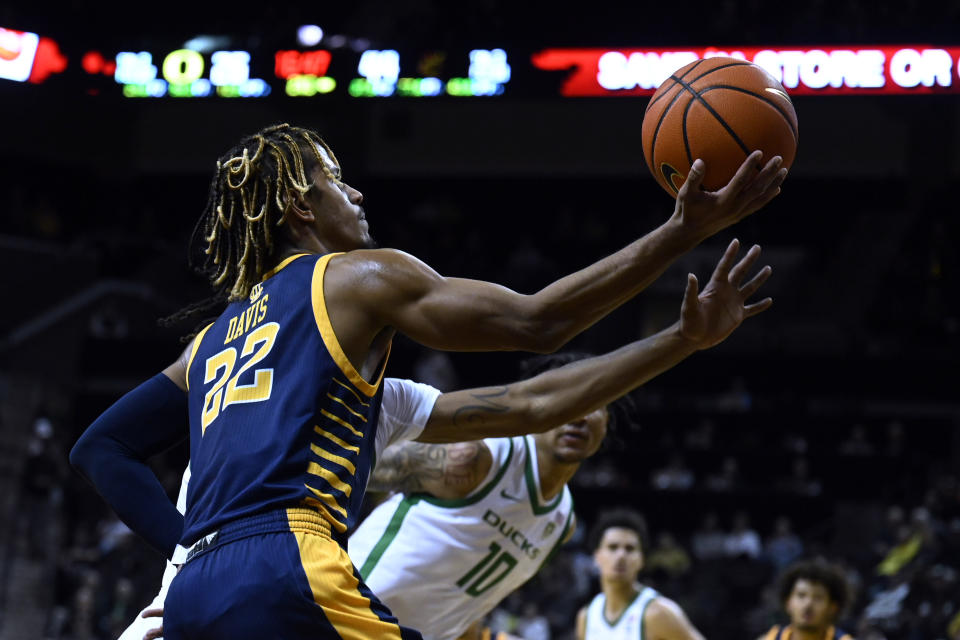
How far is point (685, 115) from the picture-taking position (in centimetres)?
294

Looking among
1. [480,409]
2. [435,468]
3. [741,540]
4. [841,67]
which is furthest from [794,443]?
[480,409]

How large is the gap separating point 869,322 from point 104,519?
9.54 m

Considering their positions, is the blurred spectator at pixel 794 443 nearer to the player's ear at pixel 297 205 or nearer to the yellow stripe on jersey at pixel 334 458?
the player's ear at pixel 297 205

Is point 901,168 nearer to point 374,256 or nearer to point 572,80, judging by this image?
point 572,80

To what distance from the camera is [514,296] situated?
99.9 inches

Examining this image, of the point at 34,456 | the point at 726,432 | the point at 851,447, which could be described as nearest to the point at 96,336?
the point at 34,456

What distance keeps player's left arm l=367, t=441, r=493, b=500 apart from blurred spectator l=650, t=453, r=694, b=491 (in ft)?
29.7

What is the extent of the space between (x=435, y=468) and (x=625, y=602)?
2.57 metres

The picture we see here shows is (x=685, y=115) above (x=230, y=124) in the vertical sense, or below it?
below

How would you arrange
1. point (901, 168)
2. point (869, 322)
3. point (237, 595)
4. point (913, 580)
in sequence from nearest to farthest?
1. point (237, 595)
2. point (913, 580)
3. point (869, 322)
4. point (901, 168)

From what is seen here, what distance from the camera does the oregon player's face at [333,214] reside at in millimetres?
2809

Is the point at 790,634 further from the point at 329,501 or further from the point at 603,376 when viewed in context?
the point at 329,501

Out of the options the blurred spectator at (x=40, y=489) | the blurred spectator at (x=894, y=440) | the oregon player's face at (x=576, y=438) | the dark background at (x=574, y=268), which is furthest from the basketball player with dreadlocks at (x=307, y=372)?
the blurred spectator at (x=40, y=489)

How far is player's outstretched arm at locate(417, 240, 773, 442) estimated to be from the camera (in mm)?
2850
